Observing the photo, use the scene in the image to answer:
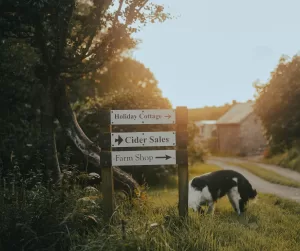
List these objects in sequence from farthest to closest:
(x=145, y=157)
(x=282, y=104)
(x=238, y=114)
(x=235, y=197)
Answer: (x=238, y=114), (x=282, y=104), (x=235, y=197), (x=145, y=157)

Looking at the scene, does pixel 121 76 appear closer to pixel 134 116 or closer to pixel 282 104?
pixel 282 104

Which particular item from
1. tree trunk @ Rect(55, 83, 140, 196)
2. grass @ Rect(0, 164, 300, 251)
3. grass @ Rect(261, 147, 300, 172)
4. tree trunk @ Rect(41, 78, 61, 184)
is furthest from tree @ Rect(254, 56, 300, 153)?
grass @ Rect(0, 164, 300, 251)

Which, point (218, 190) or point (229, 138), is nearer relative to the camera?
point (218, 190)

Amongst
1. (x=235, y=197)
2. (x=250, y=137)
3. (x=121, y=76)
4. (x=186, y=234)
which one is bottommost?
(x=235, y=197)

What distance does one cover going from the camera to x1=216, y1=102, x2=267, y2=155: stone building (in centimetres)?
4416

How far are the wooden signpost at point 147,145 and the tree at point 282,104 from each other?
2289 cm

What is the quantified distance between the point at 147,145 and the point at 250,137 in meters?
38.3

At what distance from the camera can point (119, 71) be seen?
41344 mm

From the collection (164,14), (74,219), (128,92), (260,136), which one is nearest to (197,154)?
(128,92)

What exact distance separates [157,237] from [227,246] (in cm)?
105

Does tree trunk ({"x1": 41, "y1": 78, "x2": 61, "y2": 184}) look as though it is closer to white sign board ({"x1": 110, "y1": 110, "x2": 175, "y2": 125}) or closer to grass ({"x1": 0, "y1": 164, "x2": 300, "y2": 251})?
grass ({"x1": 0, "y1": 164, "x2": 300, "y2": 251})

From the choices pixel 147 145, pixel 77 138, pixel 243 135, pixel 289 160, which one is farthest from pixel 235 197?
pixel 243 135

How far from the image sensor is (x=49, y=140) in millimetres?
11031

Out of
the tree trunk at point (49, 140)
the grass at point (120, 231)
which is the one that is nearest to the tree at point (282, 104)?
the tree trunk at point (49, 140)
